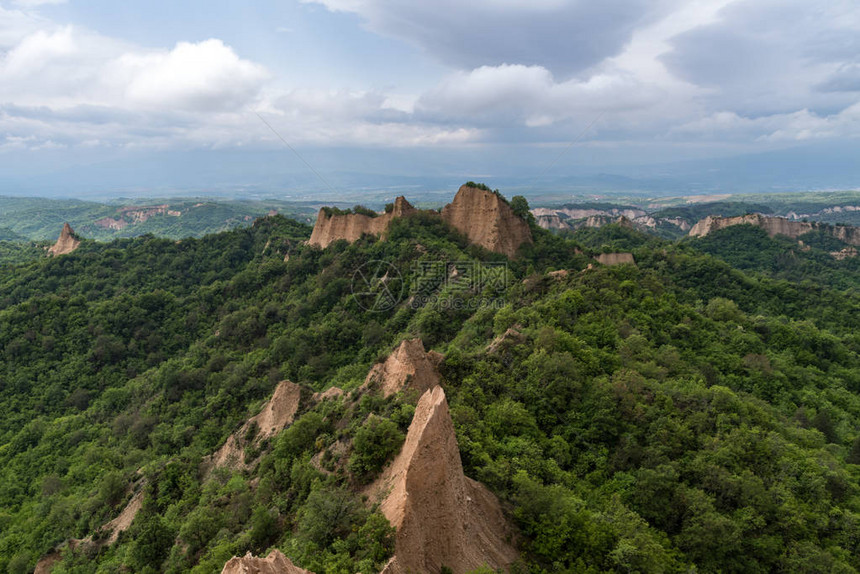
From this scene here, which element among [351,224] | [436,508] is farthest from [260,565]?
[351,224]

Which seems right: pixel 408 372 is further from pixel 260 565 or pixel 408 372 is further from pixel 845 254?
pixel 845 254

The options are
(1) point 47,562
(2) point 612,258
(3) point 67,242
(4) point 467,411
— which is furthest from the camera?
(3) point 67,242

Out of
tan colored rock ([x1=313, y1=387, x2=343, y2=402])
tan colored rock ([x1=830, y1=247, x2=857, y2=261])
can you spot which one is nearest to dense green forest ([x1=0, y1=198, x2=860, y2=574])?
tan colored rock ([x1=313, y1=387, x2=343, y2=402])

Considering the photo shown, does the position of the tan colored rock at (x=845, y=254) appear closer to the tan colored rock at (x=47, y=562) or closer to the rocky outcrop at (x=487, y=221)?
the rocky outcrop at (x=487, y=221)

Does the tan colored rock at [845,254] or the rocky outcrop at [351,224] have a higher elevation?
the rocky outcrop at [351,224]

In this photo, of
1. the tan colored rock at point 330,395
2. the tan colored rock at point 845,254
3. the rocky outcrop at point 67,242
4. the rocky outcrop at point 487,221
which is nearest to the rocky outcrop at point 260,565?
the tan colored rock at point 330,395

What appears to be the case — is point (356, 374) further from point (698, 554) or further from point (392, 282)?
point (698, 554)

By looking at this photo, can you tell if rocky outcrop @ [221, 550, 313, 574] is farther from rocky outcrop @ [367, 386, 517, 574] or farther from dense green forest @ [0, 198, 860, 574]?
rocky outcrop @ [367, 386, 517, 574]
